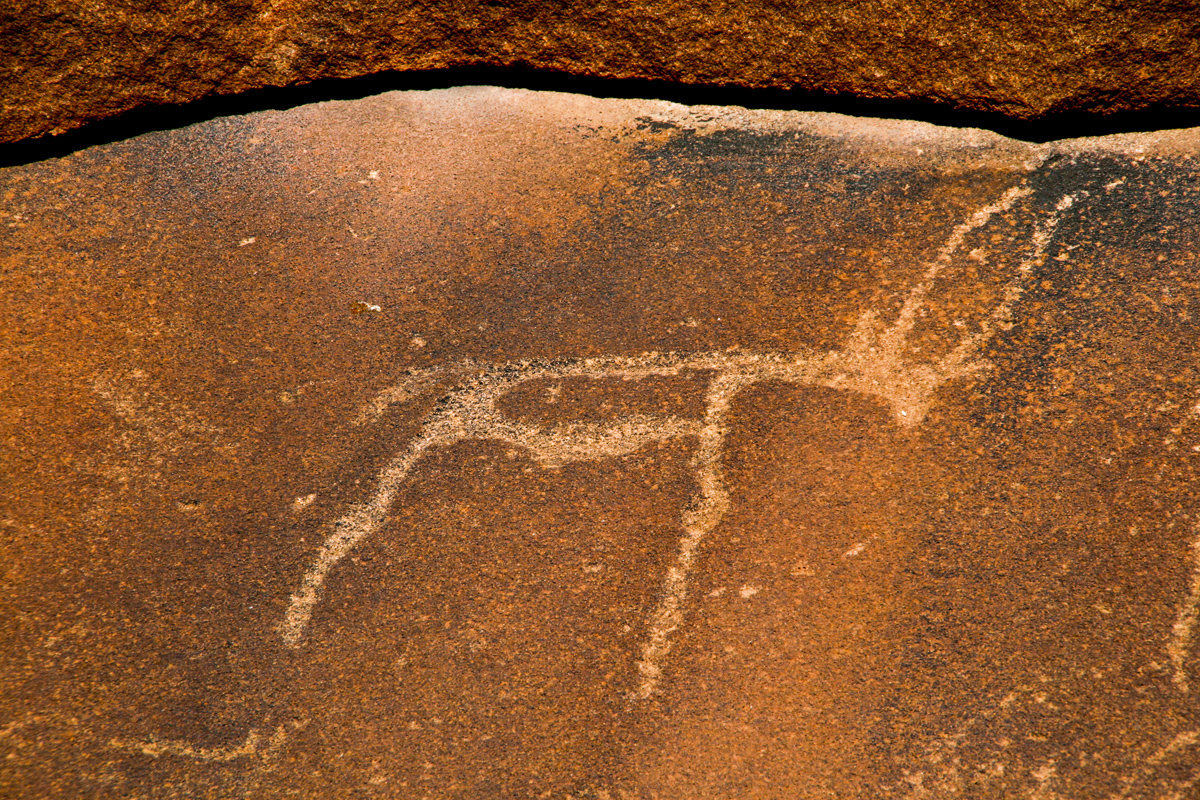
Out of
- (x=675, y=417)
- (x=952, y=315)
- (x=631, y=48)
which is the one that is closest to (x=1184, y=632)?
(x=952, y=315)

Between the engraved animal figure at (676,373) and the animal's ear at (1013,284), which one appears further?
the animal's ear at (1013,284)

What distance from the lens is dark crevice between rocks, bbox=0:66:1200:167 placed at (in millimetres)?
2600

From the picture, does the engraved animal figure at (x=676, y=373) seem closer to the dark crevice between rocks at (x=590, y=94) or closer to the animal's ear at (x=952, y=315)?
the animal's ear at (x=952, y=315)

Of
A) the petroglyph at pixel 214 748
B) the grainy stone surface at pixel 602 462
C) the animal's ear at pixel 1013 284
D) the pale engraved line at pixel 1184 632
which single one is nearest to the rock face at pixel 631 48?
the grainy stone surface at pixel 602 462

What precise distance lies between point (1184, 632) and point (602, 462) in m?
1.21

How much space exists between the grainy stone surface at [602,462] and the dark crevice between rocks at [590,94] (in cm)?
6

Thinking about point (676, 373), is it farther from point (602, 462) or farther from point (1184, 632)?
point (1184, 632)

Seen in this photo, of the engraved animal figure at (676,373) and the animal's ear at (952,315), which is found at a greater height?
the animal's ear at (952,315)

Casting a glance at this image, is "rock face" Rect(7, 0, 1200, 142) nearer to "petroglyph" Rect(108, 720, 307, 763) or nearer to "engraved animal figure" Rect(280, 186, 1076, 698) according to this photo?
"engraved animal figure" Rect(280, 186, 1076, 698)

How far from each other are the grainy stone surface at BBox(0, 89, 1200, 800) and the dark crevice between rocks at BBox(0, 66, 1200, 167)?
62 millimetres

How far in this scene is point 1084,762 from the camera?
1.55m

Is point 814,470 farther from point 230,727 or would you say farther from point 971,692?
point 230,727

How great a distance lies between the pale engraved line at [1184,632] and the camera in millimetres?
1629

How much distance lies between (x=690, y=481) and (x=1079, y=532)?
81 cm
